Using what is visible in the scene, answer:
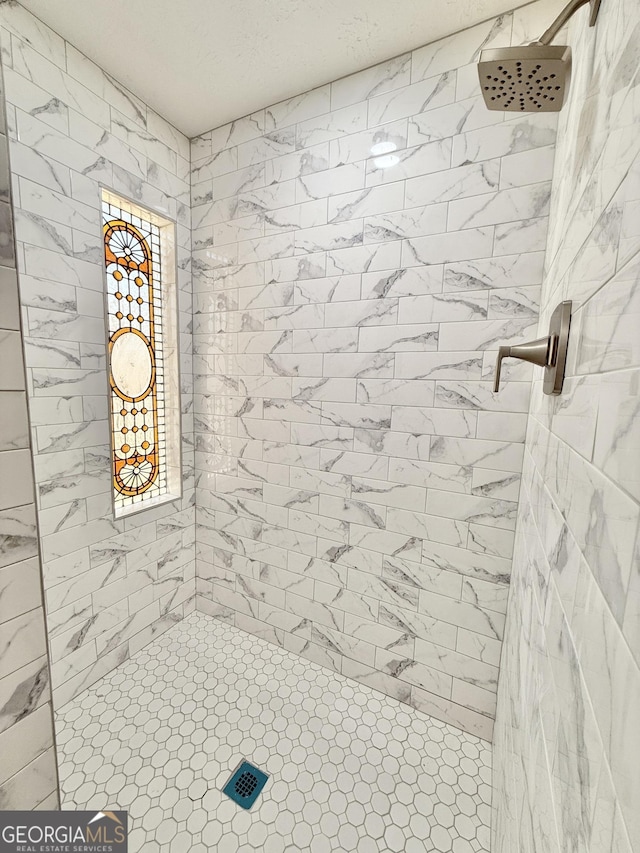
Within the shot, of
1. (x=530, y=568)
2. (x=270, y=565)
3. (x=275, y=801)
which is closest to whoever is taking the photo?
(x=530, y=568)

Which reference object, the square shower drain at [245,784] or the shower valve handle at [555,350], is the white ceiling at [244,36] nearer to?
the shower valve handle at [555,350]

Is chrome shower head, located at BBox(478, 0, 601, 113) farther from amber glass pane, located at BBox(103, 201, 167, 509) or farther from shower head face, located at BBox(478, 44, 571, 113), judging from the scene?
amber glass pane, located at BBox(103, 201, 167, 509)

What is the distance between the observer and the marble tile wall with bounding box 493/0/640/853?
0.92ft

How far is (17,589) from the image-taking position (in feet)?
2.29

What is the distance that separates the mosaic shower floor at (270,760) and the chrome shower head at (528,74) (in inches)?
82.3

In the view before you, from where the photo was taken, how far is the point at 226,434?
2.01m

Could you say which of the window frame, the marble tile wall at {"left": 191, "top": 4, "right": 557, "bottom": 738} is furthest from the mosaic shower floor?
the window frame

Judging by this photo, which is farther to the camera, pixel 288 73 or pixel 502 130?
pixel 288 73

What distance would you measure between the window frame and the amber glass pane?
25 millimetres

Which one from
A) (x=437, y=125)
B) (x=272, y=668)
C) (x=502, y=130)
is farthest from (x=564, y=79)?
(x=272, y=668)

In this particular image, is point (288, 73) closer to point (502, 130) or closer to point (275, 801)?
point (502, 130)

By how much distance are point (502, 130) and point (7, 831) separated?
2.35m

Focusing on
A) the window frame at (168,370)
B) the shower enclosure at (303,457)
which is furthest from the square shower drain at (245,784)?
the window frame at (168,370)

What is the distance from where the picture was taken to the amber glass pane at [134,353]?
171 centimetres
